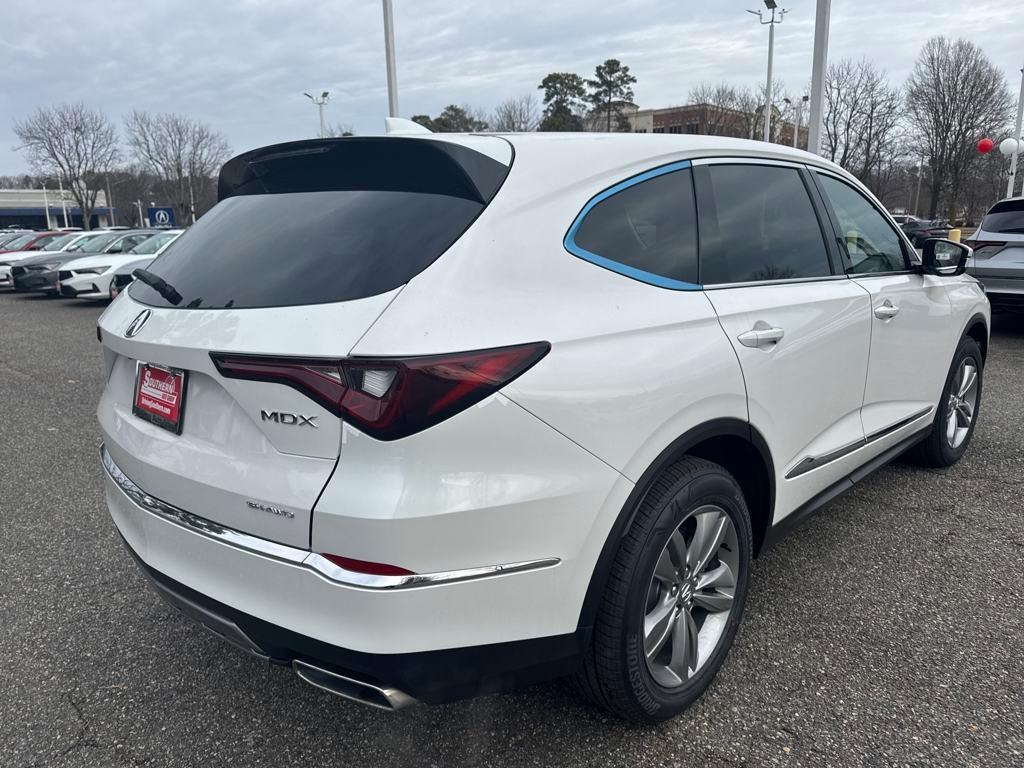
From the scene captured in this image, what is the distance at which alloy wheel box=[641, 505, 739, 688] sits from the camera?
2230mm

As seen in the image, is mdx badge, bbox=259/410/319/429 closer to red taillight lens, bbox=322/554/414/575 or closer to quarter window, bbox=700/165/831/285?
red taillight lens, bbox=322/554/414/575

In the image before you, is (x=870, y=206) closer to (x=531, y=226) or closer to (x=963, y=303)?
(x=963, y=303)

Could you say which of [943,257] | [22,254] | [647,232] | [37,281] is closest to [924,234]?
[943,257]

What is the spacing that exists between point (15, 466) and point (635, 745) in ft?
15.0

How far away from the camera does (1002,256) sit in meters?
8.47

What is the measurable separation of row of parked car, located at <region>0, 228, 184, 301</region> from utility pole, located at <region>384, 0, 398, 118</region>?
214 inches

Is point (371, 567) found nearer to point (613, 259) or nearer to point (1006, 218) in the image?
point (613, 259)

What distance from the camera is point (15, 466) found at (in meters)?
4.96

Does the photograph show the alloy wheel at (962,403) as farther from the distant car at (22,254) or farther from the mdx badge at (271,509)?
the distant car at (22,254)

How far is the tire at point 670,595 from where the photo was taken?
2.03 m

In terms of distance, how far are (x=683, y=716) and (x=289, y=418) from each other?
5.14 feet

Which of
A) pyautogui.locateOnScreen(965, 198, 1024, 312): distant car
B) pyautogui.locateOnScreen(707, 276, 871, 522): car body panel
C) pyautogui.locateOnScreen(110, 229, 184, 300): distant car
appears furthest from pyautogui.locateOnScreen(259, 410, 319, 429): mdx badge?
pyautogui.locateOnScreen(110, 229, 184, 300): distant car

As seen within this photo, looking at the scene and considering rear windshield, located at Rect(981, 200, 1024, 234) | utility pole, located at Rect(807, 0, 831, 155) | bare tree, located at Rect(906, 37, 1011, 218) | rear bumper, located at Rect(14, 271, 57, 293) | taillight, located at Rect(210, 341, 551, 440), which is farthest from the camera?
bare tree, located at Rect(906, 37, 1011, 218)

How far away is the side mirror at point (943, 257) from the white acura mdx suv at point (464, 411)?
1539 mm
